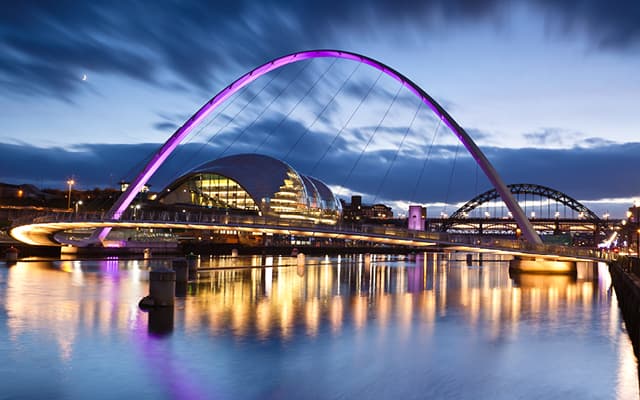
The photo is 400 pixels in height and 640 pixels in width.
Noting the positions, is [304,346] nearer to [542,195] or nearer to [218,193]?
[218,193]

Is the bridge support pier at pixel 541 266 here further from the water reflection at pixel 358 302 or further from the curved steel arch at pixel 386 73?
the water reflection at pixel 358 302

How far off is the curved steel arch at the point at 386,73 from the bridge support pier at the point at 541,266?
2605 mm

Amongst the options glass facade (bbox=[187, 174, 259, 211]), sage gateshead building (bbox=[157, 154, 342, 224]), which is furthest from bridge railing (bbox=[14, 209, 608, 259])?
glass facade (bbox=[187, 174, 259, 211])

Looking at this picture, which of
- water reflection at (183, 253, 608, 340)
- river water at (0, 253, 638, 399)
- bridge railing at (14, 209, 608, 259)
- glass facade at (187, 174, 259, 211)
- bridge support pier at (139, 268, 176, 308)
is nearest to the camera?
river water at (0, 253, 638, 399)

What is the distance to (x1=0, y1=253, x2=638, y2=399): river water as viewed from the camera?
1426 cm

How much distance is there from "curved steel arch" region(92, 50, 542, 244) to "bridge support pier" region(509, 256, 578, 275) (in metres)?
2.61

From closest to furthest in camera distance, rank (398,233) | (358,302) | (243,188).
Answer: (358,302) < (398,233) < (243,188)

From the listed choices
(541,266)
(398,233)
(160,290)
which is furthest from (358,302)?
(541,266)

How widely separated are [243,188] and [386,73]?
227ft

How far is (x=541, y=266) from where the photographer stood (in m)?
56.2

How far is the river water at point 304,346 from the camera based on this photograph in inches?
561

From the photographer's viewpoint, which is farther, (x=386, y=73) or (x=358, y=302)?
(x=386, y=73)

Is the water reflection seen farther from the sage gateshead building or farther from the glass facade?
the glass facade

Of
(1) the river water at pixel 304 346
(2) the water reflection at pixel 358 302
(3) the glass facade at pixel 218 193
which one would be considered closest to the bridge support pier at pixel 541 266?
(2) the water reflection at pixel 358 302
